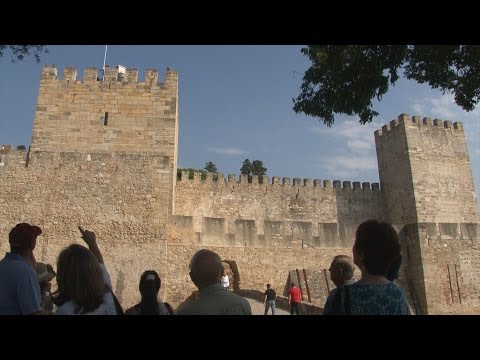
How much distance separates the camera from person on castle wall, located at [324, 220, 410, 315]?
2.22 meters

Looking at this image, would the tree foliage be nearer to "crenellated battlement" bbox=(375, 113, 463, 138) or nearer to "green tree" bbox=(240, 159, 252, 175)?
"green tree" bbox=(240, 159, 252, 175)

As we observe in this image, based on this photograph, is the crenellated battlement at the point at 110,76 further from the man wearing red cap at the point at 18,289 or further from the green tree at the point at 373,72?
the man wearing red cap at the point at 18,289

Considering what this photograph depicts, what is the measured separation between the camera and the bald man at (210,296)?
9.35 ft

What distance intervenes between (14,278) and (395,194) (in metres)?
25.6

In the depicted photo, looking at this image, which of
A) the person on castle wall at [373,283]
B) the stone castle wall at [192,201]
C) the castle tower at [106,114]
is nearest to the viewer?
the person on castle wall at [373,283]

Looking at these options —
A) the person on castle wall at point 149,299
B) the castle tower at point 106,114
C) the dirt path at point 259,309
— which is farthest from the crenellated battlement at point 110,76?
the person on castle wall at point 149,299

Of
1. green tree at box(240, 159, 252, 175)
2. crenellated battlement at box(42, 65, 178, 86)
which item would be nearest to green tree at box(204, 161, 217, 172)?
green tree at box(240, 159, 252, 175)

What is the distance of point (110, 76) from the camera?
57.4 ft

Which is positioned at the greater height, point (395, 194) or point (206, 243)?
point (395, 194)

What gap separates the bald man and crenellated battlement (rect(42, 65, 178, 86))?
49.1 ft

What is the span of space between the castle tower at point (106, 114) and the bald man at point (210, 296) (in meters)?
13.7

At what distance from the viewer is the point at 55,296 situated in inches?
110
